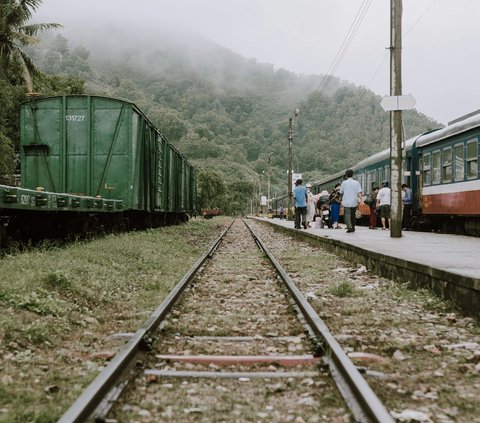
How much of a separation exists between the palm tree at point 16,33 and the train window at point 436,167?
64.6 feet

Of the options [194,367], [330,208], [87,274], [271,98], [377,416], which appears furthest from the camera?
[271,98]

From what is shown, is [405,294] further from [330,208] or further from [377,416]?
[330,208]

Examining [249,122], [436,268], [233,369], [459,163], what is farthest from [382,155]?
[249,122]

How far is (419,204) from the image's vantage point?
1945 centimetres

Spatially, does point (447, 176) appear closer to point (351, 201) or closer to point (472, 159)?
point (472, 159)

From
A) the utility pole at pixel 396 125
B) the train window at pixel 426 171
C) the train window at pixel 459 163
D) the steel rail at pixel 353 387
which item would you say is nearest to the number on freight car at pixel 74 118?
the utility pole at pixel 396 125

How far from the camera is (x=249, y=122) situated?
14662cm

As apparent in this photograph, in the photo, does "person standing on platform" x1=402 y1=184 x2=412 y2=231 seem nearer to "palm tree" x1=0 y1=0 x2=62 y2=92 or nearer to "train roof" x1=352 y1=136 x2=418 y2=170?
"train roof" x1=352 y1=136 x2=418 y2=170

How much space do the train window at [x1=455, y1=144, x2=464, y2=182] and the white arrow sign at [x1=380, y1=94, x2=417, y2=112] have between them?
298cm

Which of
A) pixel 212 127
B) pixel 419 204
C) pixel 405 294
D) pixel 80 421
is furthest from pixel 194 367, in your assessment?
pixel 212 127

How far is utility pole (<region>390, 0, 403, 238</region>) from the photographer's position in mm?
13914

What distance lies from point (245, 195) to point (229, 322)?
4557 inches

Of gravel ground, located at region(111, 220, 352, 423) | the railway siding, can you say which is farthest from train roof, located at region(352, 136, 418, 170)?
gravel ground, located at region(111, 220, 352, 423)

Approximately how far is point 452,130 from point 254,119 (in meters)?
134
